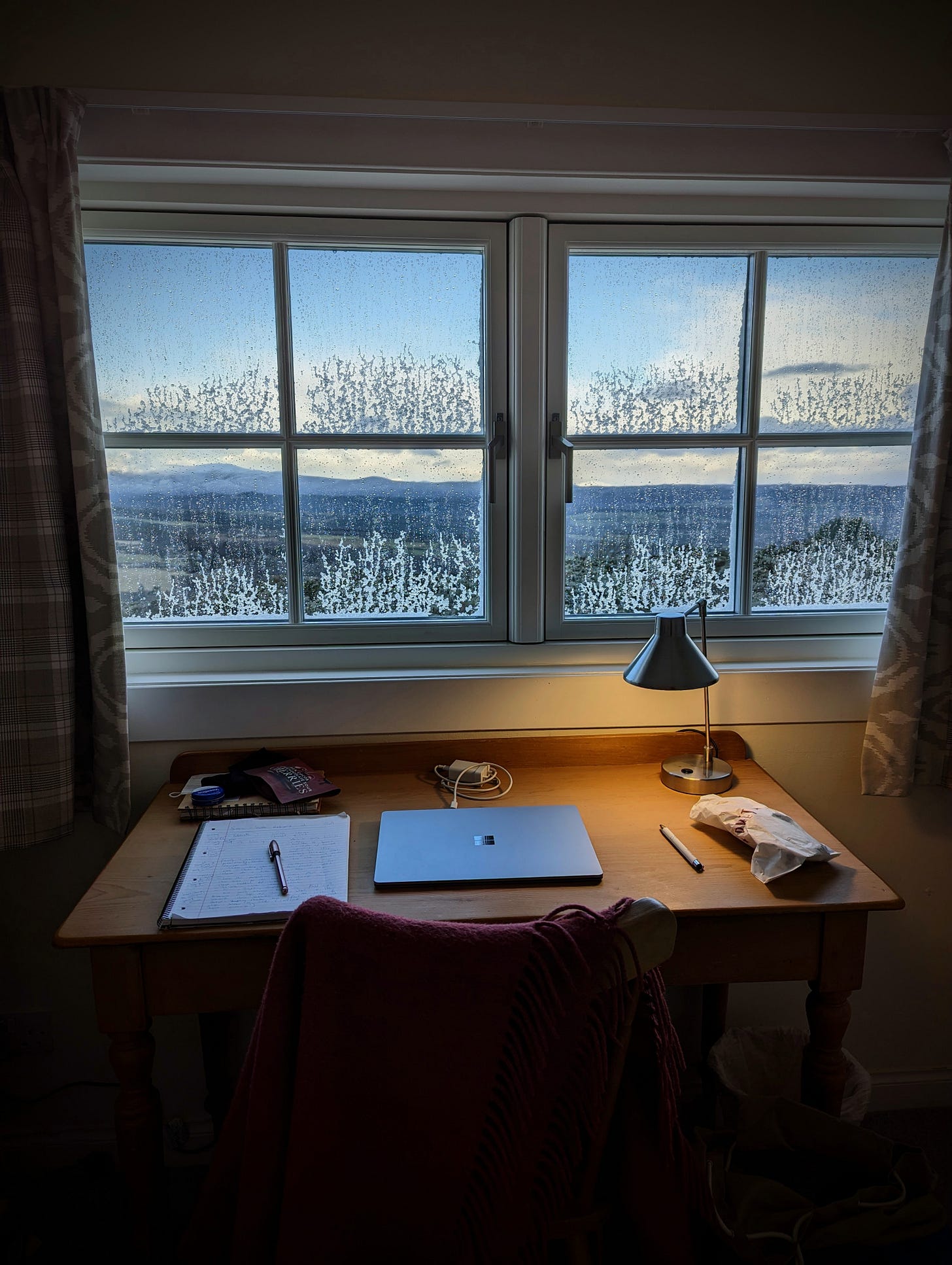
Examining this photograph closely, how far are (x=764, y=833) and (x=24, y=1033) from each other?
1.53 metres

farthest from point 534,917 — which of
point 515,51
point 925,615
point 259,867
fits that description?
point 515,51

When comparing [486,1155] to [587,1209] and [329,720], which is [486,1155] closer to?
[587,1209]

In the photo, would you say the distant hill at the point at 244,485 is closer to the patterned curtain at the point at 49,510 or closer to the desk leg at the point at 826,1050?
the patterned curtain at the point at 49,510

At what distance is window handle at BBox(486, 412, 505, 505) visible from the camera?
1759 mm

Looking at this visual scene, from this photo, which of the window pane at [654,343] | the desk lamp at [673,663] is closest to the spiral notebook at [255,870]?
the desk lamp at [673,663]

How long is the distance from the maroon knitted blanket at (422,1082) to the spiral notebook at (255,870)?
0.28 m

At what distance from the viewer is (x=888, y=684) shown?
168 cm

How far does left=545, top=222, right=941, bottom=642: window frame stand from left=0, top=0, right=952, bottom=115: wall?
0.22 metres

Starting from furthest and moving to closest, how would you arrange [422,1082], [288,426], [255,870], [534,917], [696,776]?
[288,426], [696,776], [255,870], [534,917], [422,1082]

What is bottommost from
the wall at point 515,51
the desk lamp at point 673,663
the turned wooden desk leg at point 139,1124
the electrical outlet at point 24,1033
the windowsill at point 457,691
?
the electrical outlet at point 24,1033

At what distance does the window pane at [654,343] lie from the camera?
69.2 inches

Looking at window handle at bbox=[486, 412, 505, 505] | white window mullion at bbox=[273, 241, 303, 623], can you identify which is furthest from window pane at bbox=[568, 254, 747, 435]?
white window mullion at bbox=[273, 241, 303, 623]

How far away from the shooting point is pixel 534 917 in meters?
1.19

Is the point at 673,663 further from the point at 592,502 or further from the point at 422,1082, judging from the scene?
the point at 422,1082
